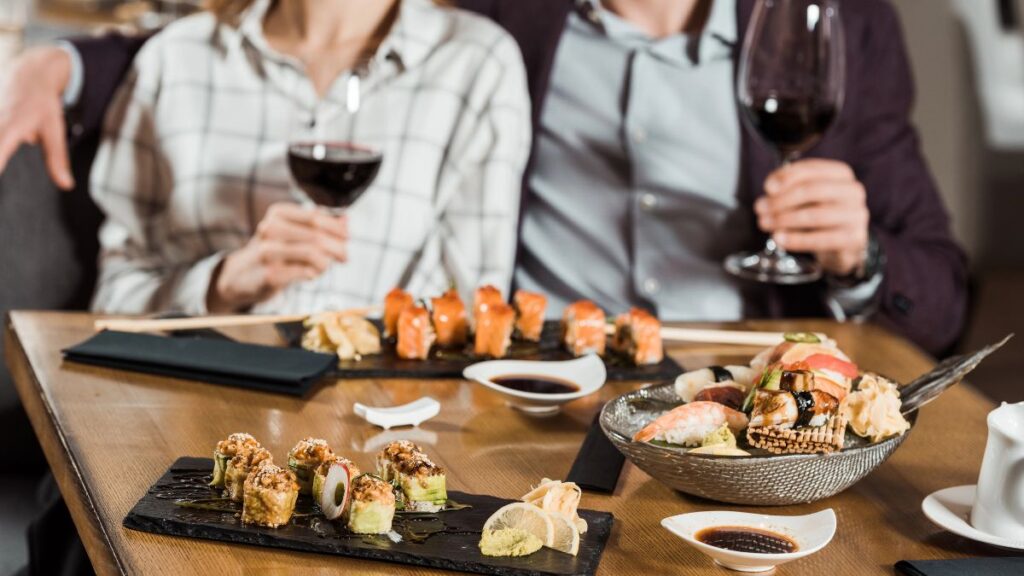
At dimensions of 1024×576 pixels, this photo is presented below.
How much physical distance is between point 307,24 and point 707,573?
138cm

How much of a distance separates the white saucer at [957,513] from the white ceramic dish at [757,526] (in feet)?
0.32

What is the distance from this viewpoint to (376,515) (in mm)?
948

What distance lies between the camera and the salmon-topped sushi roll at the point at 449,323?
1.51m

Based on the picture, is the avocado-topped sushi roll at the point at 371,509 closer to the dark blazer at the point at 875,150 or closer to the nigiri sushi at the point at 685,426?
the nigiri sushi at the point at 685,426

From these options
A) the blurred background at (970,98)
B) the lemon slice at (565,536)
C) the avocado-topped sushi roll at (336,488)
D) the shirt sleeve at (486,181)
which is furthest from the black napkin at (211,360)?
the blurred background at (970,98)

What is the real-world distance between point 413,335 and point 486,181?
60 cm

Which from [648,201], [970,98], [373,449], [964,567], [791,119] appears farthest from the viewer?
Result: [970,98]

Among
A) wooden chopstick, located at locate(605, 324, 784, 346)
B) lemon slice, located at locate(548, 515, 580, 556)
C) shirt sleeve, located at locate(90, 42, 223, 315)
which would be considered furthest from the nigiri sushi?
shirt sleeve, located at locate(90, 42, 223, 315)

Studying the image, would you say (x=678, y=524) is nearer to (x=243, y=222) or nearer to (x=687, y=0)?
(x=243, y=222)

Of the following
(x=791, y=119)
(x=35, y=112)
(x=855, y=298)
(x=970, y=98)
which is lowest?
(x=970, y=98)

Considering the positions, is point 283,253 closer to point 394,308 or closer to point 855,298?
point 394,308

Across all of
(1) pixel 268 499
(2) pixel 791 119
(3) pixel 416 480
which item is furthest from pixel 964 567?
(2) pixel 791 119

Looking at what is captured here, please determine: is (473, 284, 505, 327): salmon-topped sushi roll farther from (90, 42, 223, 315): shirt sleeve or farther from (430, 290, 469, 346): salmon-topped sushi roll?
(90, 42, 223, 315): shirt sleeve

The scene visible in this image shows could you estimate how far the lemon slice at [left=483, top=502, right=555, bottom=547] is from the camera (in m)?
0.94
